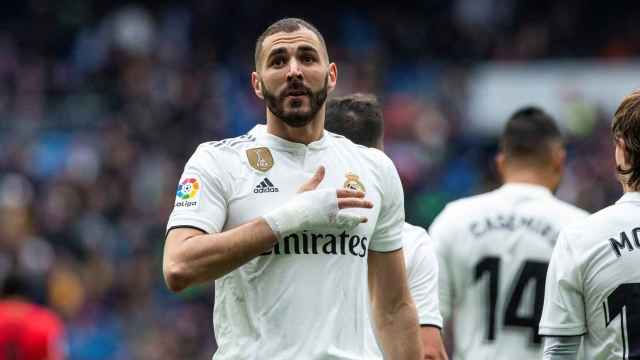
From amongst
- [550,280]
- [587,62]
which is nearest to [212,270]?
[550,280]

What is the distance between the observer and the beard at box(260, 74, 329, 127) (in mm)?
4930

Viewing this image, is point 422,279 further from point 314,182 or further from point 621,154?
point 621,154

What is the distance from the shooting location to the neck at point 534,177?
23.0ft

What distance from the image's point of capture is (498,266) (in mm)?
6758

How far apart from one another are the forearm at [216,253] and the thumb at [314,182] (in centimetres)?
23

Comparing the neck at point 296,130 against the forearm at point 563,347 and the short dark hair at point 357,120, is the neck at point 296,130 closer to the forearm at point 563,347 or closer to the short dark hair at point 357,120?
the short dark hair at point 357,120

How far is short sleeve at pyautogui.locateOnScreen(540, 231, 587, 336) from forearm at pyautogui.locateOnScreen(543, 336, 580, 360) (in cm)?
2

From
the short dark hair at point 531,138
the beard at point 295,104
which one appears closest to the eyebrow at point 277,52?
the beard at point 295,104

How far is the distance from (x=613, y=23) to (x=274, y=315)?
17.9m

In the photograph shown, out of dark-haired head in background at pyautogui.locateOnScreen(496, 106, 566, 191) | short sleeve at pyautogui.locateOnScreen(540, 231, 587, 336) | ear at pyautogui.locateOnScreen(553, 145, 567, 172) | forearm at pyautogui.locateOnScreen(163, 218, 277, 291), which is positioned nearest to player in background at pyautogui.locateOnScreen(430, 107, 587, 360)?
dark-haired head in background at pyautogui.locateOnScreen(496, 106, 566, 191)

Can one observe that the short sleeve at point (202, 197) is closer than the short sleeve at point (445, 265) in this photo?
Yes

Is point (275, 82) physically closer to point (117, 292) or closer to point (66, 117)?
point (117, 292)

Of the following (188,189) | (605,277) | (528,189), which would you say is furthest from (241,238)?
(528,189)

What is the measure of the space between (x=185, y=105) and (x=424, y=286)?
1462cm
